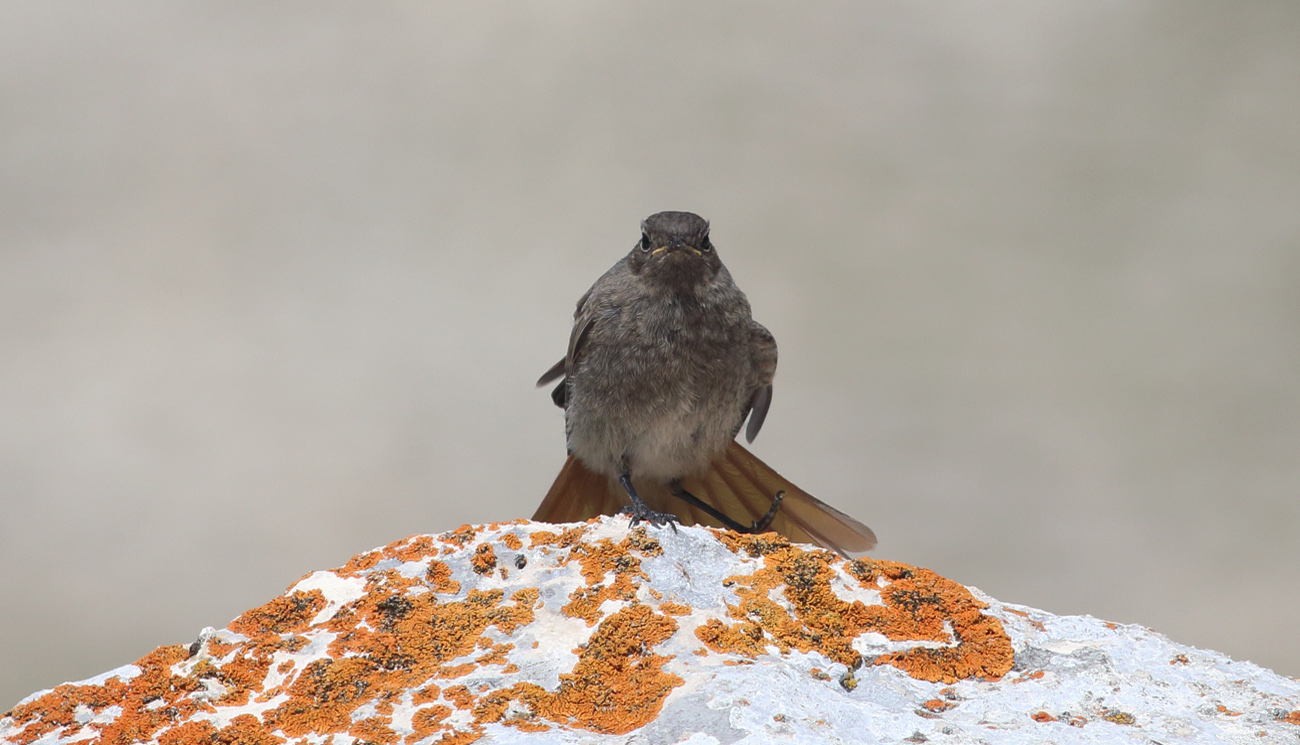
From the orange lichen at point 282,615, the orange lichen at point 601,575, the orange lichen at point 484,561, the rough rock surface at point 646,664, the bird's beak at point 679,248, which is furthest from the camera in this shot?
the bird's beak at point 679,248

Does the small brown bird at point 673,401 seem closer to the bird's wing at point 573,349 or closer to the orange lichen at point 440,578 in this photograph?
the bird's wing at point 573,349

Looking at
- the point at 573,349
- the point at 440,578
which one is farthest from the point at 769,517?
the point at 440,578

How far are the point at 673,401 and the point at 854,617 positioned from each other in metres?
2.32

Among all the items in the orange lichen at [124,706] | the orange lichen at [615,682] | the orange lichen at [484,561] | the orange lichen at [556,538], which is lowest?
the orange lichen at [124,706]

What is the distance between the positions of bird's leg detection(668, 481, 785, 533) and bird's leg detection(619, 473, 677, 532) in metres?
0.30

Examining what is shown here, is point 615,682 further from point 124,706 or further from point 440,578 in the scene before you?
point 124,706

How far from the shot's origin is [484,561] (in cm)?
365

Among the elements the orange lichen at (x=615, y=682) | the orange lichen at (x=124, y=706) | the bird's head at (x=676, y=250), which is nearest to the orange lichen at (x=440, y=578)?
the orange lichen at (x=615, y=682)

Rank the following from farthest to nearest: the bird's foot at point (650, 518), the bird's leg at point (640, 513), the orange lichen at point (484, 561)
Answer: the bird's leg at point (640, 513)
the bird's foot at point (650, 518)
the orange lichen at point (484, 561)

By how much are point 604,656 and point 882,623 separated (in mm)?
856

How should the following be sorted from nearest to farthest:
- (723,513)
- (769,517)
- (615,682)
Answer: (615,682) → (769,517) → (723,513)

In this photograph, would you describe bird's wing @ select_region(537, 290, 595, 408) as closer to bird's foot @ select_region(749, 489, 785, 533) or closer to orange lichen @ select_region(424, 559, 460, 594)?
bird's foot @ select_region(749, 489, 785, 533)

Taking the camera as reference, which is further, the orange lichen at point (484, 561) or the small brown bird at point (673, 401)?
the small brown bird at point (673, 401)

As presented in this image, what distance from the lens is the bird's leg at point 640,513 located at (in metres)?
4.08
